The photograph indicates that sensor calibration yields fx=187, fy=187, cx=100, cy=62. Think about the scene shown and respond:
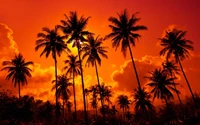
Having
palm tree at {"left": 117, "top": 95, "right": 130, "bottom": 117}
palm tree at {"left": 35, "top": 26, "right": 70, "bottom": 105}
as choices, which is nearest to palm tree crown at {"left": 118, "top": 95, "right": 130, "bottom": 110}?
palm tree at {"left": 117, "top": 95, "right": 130, "bottom": 117}

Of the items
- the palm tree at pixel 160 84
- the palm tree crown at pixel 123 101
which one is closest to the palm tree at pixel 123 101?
the palm tree crown at pixel 123 101

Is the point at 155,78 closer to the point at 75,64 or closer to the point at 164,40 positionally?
the point at 164,40

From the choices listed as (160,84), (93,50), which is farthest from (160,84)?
(93,50)

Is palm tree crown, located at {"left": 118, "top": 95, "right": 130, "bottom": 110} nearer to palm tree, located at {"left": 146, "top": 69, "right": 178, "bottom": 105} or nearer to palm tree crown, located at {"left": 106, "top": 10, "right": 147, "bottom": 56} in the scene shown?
palm tree, located at {"left": 146, "top": 69, "right": 178, "bottom": 105}

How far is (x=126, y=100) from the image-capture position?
84250mm

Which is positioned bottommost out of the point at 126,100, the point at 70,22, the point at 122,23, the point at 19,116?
the point at 19,116

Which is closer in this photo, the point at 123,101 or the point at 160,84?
the point at 160,84

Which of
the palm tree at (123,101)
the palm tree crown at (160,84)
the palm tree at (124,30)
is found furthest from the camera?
the palm tree at (123,101)

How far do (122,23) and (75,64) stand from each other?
1983 cm

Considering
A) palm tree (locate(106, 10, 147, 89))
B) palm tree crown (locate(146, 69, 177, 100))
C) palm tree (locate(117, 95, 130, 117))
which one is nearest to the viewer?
palm tree (locate(106, 10, 147, 89))

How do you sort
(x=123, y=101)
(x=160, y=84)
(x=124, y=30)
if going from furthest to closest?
1. (x=123, y=101)
2. (x=160, y=84)
3. (x=124, y=30)

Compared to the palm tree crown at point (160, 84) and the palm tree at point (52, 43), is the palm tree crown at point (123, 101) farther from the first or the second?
the palm tree at point (52, 43)

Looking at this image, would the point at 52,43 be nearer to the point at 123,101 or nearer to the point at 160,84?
the point at 160,84

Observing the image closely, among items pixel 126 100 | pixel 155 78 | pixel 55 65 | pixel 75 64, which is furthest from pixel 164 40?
pixel 126 100
